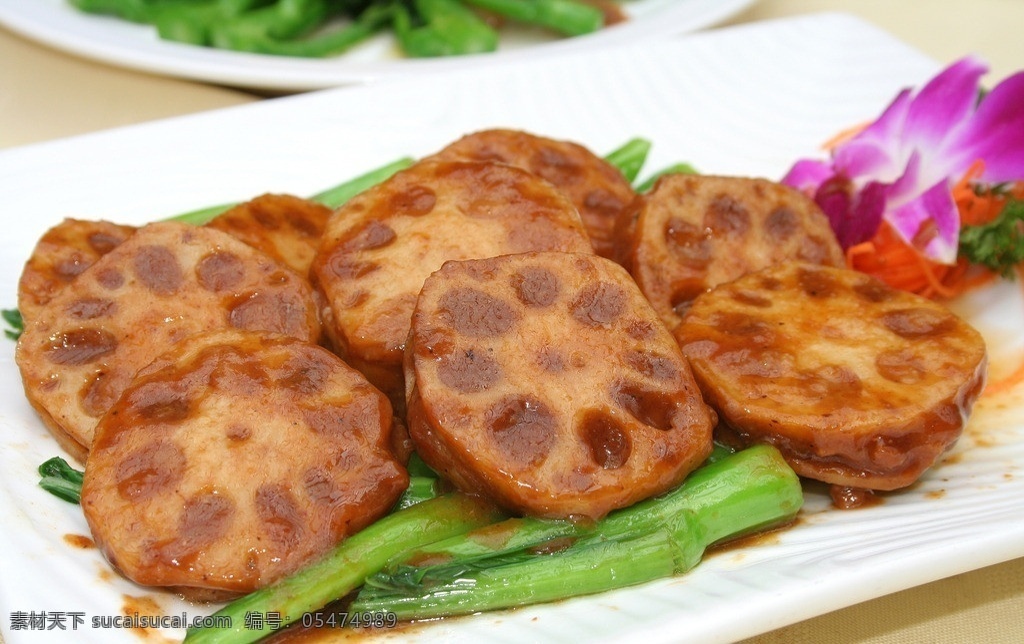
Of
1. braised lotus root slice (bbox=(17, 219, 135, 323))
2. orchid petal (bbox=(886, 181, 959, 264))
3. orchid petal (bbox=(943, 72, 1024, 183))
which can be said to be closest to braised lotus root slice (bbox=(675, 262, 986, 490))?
orchid petal (bbox=(886, 181, 959, 264))

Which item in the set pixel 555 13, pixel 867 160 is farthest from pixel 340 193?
pixel 555 13

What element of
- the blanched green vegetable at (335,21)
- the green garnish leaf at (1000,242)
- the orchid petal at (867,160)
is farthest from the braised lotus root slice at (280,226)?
the blanched green vegetable at (335,21)

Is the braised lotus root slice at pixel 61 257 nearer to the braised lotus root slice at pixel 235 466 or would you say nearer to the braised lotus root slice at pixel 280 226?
the braised lotus root slice at pixel 280 226

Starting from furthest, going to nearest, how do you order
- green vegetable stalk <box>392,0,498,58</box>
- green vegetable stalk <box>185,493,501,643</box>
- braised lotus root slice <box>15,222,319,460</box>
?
green vegetable stalk <box>392,0,498,58</box>, braised lotus root slice <box>15,222,319,460</box>, green vegetable stalk <box>185,493,501,643</box>

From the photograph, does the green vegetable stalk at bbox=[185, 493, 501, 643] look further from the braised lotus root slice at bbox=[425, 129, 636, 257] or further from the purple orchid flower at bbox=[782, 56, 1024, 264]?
the purple orchid flower at bbox=[782, 56, 1024, 264]

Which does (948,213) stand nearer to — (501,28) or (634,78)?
(634,78)

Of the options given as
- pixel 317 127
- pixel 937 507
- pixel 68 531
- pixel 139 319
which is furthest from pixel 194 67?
pixel 937 507

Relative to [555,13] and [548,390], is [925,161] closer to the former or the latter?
[548,390]
